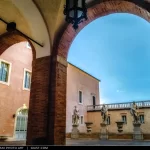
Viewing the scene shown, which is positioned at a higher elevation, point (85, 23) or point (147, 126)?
point (85, 23)

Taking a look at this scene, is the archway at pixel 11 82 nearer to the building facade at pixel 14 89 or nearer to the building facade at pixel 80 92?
the building facade at pixel 14 89

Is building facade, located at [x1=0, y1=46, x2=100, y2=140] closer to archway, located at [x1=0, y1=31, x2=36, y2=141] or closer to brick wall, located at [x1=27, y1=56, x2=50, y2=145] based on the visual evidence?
archway, located at [x1=0, y1=31, x2=36, y2=141]

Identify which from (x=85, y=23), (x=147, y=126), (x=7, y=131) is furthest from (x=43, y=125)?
(x=147, y=126)

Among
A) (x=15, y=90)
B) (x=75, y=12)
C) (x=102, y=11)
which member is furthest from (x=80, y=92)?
(x=75, y=12)

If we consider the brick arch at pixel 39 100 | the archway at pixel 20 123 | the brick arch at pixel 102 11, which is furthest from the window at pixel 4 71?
the brick arch at pixel 102 11

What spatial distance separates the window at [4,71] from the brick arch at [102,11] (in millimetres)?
8640

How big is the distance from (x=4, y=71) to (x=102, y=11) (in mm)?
9955

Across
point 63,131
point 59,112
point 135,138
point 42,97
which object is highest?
point 42,97

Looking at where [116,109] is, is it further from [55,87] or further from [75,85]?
[55,87]

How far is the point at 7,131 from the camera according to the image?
13.3m

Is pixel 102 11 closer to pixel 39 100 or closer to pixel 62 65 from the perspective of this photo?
pixel 62 65

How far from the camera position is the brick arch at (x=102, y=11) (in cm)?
522

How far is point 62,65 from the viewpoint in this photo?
5.83 meters

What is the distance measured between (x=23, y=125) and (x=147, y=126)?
54.9ft
